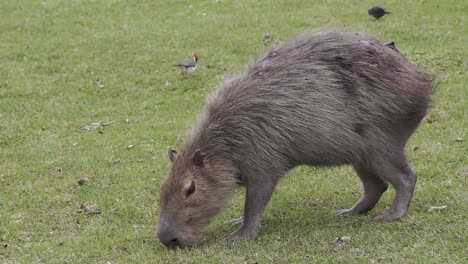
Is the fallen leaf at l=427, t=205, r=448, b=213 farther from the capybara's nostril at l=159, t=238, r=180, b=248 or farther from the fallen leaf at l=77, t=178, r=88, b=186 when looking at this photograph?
the fallen leaf at l=77, t=178, r=88, b=186

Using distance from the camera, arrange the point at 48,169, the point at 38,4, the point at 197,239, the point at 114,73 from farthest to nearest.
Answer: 1. the point at 38,4
2. the point at 114,73
3. the point at 48,169
4. the point at 197,239

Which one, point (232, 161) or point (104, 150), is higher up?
point (232, 161)

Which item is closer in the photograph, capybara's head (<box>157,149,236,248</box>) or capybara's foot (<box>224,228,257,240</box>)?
capybara's head (<box>157,149,236,248</box>)

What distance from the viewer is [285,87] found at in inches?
248

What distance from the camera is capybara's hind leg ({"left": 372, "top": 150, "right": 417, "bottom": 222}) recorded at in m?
6.45

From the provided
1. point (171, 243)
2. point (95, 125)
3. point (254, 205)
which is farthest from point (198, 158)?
point (95, 125)

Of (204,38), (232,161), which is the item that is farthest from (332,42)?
(204,38)

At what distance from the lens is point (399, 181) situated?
6488 millimetres

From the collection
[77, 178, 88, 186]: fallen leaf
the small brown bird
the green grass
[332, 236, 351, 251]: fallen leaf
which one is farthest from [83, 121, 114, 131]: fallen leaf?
[332, 236, 351, 251]: fallen leaf

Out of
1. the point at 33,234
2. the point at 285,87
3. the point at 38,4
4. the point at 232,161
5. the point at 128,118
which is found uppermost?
the point at 285,87

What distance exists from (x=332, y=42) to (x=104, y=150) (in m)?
3.75

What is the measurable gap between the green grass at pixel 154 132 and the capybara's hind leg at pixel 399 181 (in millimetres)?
141

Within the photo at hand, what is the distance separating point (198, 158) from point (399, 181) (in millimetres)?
1749

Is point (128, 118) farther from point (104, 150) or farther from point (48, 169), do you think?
point (48, 169)
